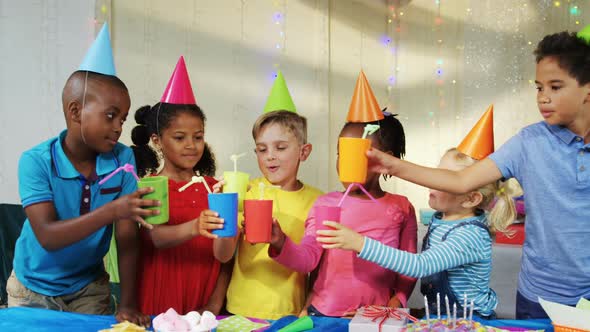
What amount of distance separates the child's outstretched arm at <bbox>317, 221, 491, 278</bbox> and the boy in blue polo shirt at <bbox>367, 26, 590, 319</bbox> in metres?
0.18

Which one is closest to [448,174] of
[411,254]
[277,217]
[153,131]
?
[411,254]

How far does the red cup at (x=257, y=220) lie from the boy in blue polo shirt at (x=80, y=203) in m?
0.37

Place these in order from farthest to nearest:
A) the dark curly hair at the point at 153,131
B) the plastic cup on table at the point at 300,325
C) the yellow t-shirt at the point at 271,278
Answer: the dark curly hair at the point at 153,131
the yellow t-shirt at the point at 271,278
the plastic cup on table at the point at 300,325

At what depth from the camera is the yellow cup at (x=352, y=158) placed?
162 centimetres

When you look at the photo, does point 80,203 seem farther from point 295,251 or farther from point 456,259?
point 456,259

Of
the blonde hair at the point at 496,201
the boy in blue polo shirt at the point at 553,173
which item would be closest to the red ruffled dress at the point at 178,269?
the boy in blue polo shirt at the point at 553,173

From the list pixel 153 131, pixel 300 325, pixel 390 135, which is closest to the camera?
pixel 300 325

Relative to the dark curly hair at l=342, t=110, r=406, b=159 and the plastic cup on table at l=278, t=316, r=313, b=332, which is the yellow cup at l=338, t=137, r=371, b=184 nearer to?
the dark curly hair at l=342, t=110, r=406, b=159

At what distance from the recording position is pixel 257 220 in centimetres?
152

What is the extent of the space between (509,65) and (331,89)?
4.84 feet

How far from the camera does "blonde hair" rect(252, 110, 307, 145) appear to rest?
2082 mm

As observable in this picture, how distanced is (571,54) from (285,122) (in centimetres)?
101

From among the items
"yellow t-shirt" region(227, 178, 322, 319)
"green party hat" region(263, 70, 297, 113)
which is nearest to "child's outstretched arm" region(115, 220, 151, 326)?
"yellow t-shirt" region(227, 178, 322, 319)

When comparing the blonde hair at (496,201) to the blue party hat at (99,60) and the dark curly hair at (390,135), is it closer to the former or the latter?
the dark curly hair at (390,135)
